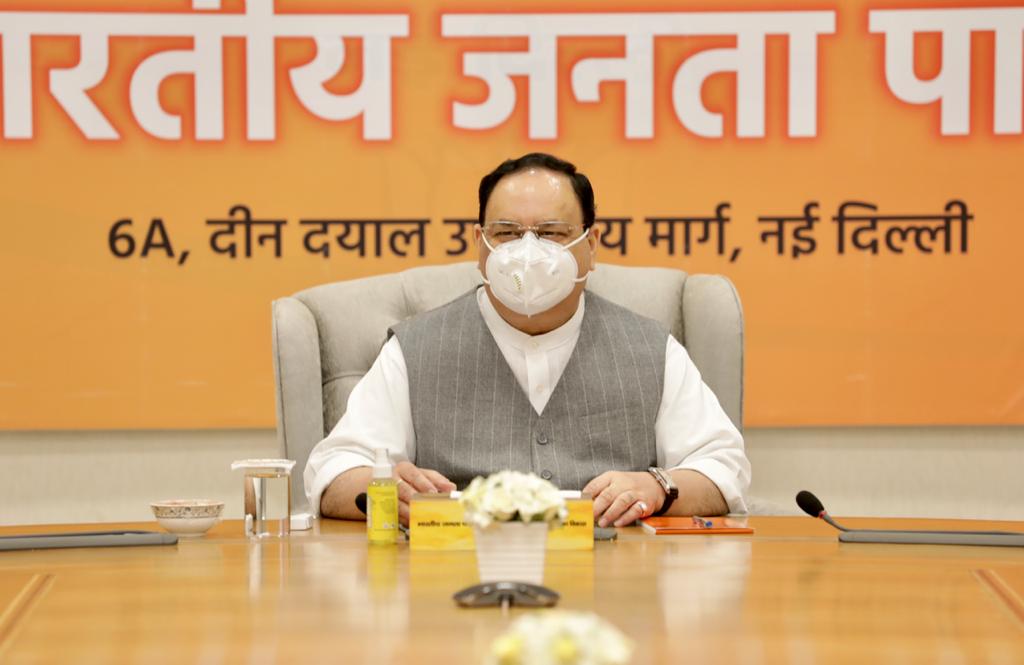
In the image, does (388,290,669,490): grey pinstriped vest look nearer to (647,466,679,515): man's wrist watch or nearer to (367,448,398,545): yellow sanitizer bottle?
(647,466,679,515): man's wrist watch

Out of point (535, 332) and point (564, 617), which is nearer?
point (564, 617)

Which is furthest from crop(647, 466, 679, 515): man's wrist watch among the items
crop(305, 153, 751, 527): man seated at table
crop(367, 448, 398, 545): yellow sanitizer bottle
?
crop(367, 448, 398, 545): yellow sanitizer bottle

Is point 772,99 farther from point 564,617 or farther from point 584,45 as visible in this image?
point 564,617

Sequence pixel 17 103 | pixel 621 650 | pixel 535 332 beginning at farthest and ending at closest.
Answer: pixel 17 103 → pixel 535 332 → pixel 621 650

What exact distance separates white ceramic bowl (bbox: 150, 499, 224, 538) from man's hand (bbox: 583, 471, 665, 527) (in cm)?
64

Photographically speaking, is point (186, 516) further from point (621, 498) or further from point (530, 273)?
point (530, 273)

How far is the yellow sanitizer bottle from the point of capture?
6.23 ft

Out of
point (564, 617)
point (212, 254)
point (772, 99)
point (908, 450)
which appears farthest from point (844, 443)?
point (564, 617)

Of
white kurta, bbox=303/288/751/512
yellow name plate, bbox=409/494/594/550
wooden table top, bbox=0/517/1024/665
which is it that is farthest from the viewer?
white kurta, bbox=303/288/751/512

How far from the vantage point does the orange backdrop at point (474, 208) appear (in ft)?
11.5

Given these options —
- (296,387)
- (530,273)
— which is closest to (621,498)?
(530,273)

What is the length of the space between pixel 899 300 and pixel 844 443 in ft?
1.50

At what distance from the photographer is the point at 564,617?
2.66 feet

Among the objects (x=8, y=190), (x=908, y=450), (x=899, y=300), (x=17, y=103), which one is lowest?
(x=908, y=450)
